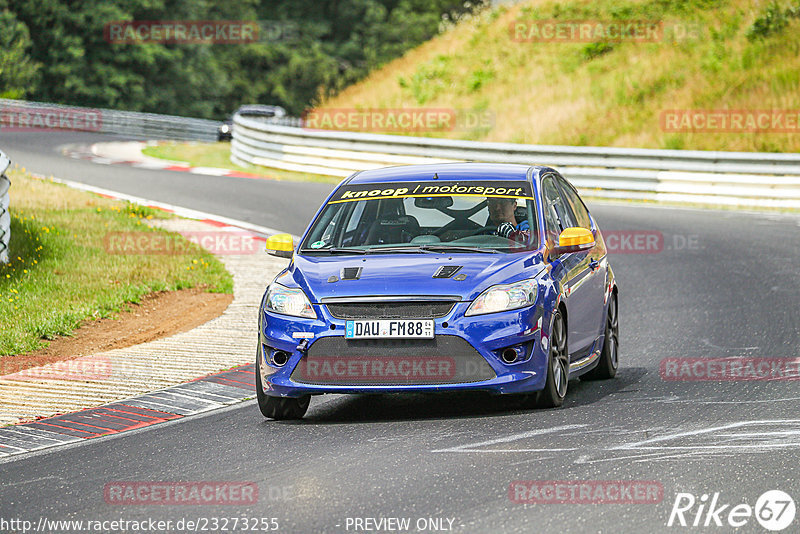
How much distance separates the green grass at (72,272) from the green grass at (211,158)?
9131mm

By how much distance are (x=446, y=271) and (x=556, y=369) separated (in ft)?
3.24

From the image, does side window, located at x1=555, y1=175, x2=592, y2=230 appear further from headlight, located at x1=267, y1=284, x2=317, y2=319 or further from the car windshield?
headlight, located at x1=267, y1=284, x2=317, y2=319

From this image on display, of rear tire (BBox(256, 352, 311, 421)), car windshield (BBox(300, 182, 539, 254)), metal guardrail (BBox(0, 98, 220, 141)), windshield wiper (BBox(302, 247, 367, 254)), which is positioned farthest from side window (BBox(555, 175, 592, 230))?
metal guardrail (BBox(0, 98, 220, 141))

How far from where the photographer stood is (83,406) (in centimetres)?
917

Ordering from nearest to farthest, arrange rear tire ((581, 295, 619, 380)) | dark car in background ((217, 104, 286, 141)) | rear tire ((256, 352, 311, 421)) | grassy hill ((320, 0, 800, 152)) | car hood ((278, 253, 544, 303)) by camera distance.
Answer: car hood ((278, 253, 544, 303)), rear tire ((256, 352, 311, 421)), rear tire ((581, 295, 619, 380)), grassy hill ((320, 0, 800, 152)), dark car in background ((217, 104, 286, 141))

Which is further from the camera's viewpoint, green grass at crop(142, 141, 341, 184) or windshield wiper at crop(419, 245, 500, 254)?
green grass at crop(142, 141, 341, 184)

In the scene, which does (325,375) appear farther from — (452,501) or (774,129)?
(774,129)

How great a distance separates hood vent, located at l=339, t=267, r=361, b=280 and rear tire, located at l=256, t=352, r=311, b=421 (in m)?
0.77

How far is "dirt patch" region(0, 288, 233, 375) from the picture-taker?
1126 cm

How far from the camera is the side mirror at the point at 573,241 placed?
8.64 m

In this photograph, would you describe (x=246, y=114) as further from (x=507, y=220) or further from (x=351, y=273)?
(x=351, y=273)

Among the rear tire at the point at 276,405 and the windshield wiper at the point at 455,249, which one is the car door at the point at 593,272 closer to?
the windshield wiper at the point at 455,249

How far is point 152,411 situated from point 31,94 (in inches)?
2060

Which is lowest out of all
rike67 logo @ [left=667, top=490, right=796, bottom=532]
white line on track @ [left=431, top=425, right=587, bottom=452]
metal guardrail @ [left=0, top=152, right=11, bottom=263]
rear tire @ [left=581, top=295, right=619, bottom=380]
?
metal guardrail @ [left=0, top=152, right=11, bottom=263]
